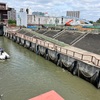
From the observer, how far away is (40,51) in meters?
23.8

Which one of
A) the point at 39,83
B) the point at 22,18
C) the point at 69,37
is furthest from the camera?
the point at 22,18

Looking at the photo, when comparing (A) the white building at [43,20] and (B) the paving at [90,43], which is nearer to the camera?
(B) the paving at [90,43]

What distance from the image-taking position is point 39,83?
538 inches

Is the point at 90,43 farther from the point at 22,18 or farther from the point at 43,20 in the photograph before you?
the point at 43,20

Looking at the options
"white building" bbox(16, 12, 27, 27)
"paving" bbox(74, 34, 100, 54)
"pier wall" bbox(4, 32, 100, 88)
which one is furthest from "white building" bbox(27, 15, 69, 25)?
"pier wall" bbox(4, 32, 100, 88)

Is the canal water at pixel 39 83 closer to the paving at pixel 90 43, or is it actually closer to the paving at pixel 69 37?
the paving at pixel 90 43

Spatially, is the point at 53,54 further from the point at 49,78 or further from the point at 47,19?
the point at 47,19

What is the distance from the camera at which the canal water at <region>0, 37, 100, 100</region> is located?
38.8ft

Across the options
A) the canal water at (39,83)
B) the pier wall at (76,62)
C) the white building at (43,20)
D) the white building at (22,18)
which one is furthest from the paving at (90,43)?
the white building at (22,18)

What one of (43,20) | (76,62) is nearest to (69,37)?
(76,62)

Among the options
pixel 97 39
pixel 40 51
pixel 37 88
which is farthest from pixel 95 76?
pixel 97 39

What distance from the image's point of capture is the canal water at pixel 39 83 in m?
11.8

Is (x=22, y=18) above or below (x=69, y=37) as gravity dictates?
above

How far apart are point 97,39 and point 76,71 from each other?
13.7m
